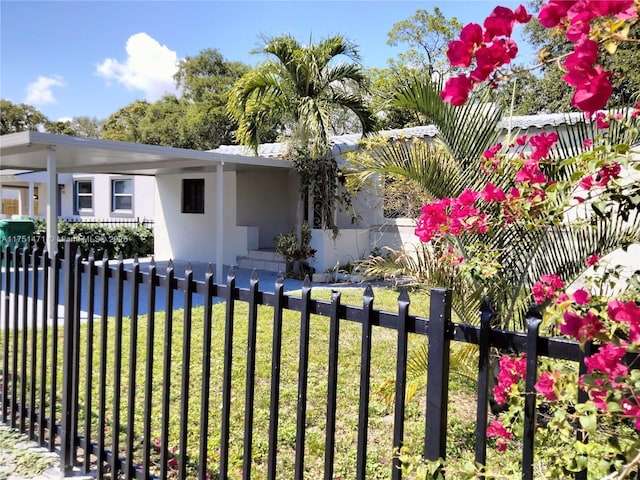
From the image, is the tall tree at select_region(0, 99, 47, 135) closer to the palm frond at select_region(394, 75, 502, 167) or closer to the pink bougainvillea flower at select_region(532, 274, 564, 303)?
the palm frond at select_region(394, 75, 502, 167)

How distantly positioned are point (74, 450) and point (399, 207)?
8.82 metres

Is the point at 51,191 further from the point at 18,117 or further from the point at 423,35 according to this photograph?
the point at 18,117

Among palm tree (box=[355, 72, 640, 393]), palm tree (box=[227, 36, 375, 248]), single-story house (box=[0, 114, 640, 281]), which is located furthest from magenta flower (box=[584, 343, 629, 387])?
palm tree (box=[227, 36, 375, 248])

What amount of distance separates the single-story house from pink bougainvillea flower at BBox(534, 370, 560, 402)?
327 inches

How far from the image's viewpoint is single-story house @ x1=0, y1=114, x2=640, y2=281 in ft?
33.6

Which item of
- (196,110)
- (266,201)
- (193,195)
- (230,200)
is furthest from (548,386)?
(196,110)

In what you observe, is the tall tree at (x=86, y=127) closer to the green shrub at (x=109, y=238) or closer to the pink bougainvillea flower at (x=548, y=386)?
the green shrub at (x=109, y=238)

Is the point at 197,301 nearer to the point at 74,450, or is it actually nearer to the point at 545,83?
the point at 74,450

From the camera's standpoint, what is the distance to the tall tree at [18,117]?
36594 mm

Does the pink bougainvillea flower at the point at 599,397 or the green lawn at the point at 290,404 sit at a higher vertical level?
the pink bougainvillea flower at the point at 599,397

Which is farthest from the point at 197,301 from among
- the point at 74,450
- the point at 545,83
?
the point at 545,83

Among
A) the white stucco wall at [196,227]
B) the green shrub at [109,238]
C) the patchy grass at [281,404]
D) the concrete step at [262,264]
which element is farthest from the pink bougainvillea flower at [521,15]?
the green shrub at [109,238]

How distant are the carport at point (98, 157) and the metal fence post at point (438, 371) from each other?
7.65m

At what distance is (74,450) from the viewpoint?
3094mm
